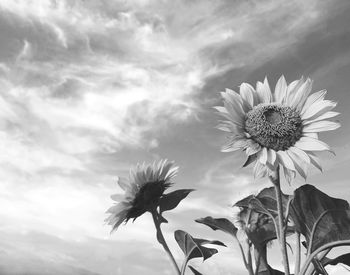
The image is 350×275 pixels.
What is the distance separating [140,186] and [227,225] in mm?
875

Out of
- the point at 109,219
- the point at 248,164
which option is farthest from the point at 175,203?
the point at 248,164

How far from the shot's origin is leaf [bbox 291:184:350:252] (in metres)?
3.09

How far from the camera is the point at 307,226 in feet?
10.4

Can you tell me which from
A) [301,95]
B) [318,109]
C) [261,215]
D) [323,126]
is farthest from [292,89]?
[261,215]

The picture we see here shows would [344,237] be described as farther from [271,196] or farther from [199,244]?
[199,244]

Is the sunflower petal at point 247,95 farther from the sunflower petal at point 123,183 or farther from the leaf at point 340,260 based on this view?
the leaf at point 340,260

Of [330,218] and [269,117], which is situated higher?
[269,117]

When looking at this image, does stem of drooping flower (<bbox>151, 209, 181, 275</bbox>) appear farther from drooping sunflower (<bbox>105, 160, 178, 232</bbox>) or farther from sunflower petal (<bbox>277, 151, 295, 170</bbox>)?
sunflower petal (<bbox>277, 151, 295, 170</bbox>)

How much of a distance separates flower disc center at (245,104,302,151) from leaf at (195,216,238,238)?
96 cm

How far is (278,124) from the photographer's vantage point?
10.7ft

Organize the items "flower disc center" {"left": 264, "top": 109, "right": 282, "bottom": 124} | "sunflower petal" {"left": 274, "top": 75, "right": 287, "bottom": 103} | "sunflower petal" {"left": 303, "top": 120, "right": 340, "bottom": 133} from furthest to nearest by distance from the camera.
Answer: "sunflower petal" {"left": 274, "top": 75, "right": 287, "bottom": 103} → "flower disc center" {"left": 264, "top": 109, "right": 282, "bottom": 124} → "sunflower petal" {"left": 303, "top": 120, "right": 340, "bottom": 133}

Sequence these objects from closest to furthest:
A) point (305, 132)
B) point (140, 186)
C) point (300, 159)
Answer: point (300, 159)
point (305, 132)
point (140, 186)

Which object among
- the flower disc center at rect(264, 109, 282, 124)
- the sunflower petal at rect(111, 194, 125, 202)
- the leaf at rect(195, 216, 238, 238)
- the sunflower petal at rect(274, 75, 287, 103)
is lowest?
the leaf at rect(195, 216, 238, 238)

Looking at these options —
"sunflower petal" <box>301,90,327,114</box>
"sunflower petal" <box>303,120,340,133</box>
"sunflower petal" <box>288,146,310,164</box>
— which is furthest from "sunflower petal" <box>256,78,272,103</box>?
"sunflower petal" <box>288,146,310,164</box>
